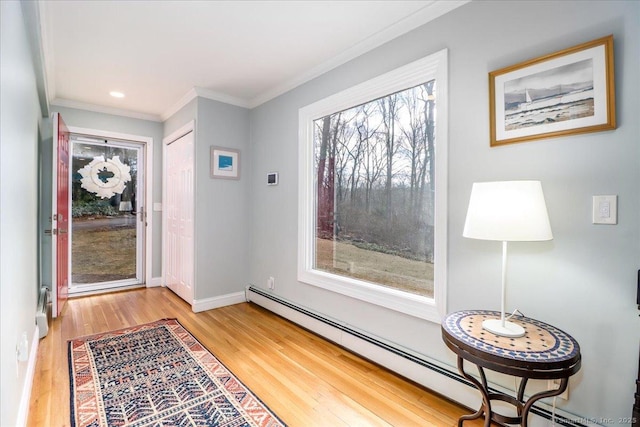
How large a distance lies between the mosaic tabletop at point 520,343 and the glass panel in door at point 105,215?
442cm

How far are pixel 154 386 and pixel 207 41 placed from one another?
8.31 ft

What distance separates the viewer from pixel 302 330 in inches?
116

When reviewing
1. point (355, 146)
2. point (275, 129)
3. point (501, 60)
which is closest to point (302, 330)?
point (355, 146)

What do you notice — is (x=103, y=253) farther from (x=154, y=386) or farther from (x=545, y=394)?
(x=545, y=394)

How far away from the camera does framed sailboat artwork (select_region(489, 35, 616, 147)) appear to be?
1357mm

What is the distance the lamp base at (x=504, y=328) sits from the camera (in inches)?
53.2

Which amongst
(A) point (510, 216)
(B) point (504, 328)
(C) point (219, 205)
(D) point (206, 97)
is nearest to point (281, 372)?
(B) point (504, 328)

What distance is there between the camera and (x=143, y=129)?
4.32 meters

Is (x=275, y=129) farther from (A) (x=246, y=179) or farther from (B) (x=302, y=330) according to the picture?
(B) (x=302, y=330)

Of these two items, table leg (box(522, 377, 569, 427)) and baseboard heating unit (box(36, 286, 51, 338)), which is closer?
table leg (box(522, 377, 569, 427))

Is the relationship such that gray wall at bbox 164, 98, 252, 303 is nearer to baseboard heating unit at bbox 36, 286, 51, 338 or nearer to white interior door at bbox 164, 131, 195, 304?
white interior door at bbox 164, 131, 195, 304

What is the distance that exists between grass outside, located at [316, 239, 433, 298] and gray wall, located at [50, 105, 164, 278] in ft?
9.02

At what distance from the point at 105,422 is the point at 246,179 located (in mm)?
2675

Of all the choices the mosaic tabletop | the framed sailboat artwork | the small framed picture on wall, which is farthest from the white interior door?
the framed sailboat artwork
